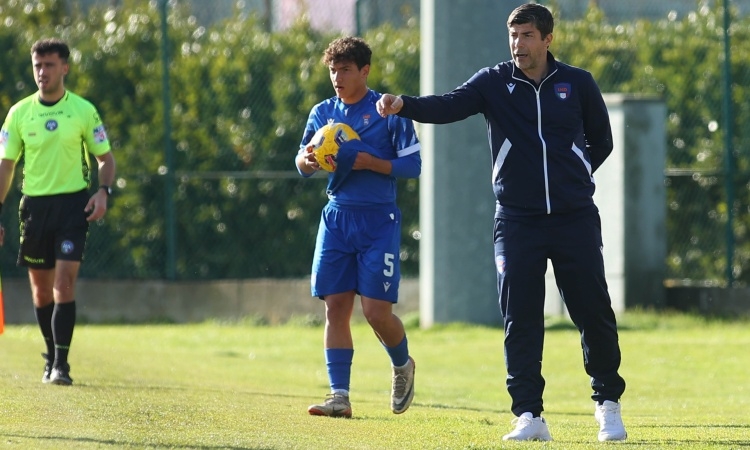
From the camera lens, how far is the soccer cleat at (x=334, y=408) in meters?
7.81

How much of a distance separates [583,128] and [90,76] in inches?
423

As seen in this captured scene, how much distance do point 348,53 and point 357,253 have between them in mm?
1094

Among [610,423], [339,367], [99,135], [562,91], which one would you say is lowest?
[610,423]

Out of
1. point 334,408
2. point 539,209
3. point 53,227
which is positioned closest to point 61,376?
point 53,227

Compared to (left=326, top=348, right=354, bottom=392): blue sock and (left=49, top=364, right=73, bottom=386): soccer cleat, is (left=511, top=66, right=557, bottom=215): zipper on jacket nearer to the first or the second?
(left=326, top=348, right=354, bottom=392): blue sock

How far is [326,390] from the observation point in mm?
10305

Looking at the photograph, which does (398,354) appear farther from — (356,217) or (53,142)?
(53,142)

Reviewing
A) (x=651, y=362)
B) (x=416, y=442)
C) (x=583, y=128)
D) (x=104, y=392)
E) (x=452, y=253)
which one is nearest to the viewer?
(x=416, y=442)

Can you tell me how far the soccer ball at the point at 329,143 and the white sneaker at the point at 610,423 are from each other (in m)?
1.93

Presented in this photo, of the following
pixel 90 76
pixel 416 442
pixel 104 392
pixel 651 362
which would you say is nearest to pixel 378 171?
pixel 416 442

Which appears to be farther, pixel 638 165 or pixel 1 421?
pixel 638 165

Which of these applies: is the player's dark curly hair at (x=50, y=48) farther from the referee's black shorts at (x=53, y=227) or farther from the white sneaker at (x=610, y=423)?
the white sneaker at (x=610, y=423)

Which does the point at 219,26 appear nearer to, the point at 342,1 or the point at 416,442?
the point at 342,1

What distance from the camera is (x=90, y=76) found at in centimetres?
1684
